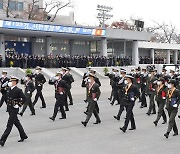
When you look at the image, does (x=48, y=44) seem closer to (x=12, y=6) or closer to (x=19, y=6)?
(x=12, y=6)

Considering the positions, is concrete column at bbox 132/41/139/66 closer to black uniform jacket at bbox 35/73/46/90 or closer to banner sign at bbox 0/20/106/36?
banner sign at bbox 0/20/106/36

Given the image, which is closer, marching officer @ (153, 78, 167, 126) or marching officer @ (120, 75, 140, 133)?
marching officer @ (120, 75, 140, 133)

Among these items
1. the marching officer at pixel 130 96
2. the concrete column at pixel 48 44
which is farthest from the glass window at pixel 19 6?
the marching officer at pixel 130 96

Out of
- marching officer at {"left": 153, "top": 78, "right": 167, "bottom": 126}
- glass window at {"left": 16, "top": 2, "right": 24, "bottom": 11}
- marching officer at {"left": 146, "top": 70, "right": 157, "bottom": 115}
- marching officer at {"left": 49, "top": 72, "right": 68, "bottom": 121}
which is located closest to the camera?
marching officer at {"left": 153, "top": 78, "right": 167, "bottom": 126}

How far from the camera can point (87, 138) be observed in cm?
941

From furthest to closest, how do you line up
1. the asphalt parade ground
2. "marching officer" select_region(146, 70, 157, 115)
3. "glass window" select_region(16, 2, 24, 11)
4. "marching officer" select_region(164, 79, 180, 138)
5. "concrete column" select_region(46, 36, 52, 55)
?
1. "glass window" select_region(16, 2, 24, 11)
2. "concrete column" select_region(46, 36, 52, 55)
3. "marching officer" select_region(146, 70, 157, 115)
4. "marching officer" select_region(164, 79, 180, 138)
5. the asphalt parade ground

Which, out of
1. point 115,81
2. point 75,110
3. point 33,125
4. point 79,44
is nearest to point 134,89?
point 33,125

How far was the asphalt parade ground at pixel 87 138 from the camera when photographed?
8.16m

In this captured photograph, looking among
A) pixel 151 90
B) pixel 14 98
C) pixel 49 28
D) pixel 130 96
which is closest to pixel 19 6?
pixel 49 28

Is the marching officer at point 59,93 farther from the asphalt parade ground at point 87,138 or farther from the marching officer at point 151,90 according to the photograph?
the marching officer at point 151,90

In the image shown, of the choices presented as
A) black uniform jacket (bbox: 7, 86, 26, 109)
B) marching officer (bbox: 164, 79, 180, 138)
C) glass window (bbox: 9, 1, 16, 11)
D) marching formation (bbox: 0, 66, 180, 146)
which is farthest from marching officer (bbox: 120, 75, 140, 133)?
glass window (bbox: 9, 1, 16, 11)

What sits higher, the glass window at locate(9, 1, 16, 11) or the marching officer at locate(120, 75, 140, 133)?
the glass window at locate(9, 1, 16, 11)

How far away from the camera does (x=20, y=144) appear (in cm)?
876

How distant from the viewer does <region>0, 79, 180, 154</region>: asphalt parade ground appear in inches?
321
